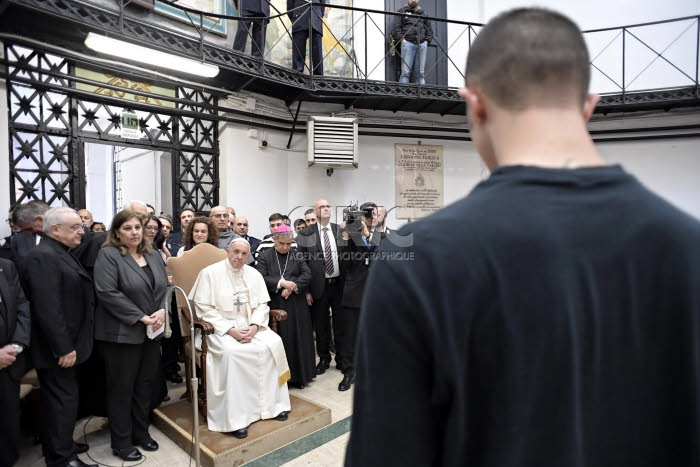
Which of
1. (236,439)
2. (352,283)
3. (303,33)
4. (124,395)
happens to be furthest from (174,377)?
(303,33)

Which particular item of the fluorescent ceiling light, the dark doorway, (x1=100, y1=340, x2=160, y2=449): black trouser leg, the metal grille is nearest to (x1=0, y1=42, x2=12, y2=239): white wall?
the metal grille

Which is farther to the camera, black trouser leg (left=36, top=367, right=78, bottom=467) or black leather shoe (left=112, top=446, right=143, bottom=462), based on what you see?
black leather shoe (left=112, top=446, right=143, bottom=462)

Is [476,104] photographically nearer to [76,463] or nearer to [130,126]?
[76,463]

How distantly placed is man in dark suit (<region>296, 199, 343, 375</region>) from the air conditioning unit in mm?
2047

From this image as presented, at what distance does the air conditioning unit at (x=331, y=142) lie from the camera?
6.48 m

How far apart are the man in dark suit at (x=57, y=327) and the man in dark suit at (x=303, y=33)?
4428 millimetres

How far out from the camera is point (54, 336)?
263 cm

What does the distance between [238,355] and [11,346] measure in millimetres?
1474

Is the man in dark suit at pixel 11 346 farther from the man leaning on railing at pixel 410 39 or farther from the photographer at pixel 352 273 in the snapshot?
the man leaning on railing at pixel 410 39

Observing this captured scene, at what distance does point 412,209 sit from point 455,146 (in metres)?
1.57

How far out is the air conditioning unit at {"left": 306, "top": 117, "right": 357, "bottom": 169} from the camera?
6480mm

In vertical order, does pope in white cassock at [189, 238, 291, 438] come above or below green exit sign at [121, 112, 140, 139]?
below

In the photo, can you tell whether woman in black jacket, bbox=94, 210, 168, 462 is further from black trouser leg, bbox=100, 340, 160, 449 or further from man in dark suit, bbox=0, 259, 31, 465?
man in dark suit, bbox=0, 259, 31, 465

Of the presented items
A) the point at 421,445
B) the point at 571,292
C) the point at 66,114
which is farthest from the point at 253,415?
the point at 66,114
